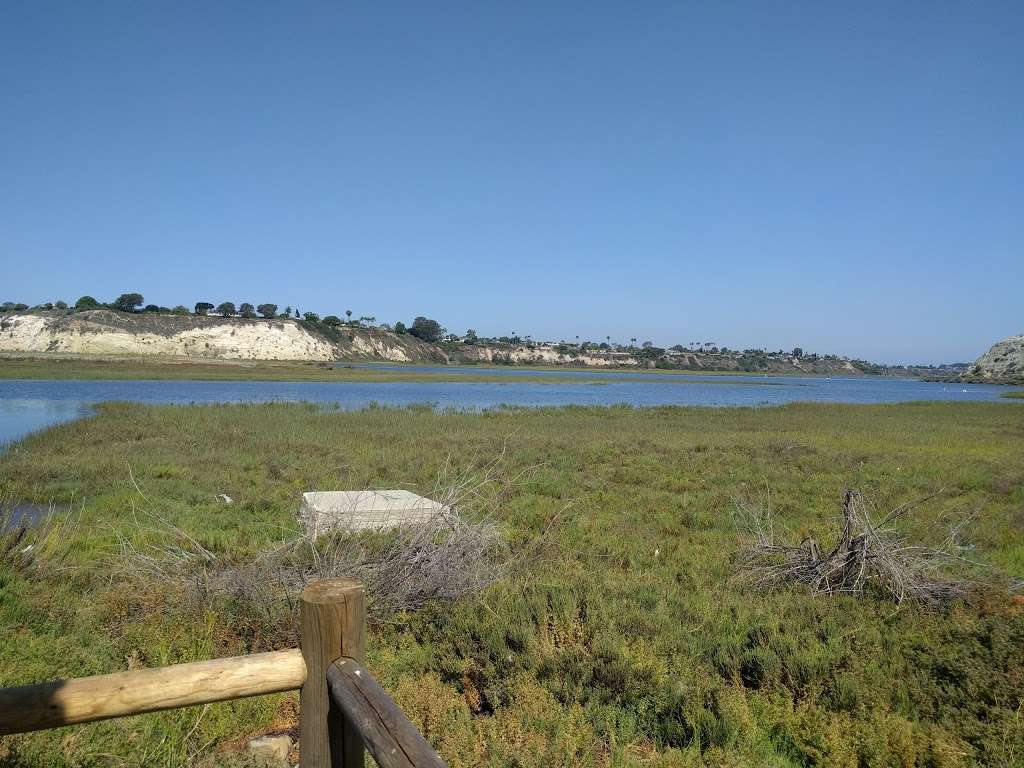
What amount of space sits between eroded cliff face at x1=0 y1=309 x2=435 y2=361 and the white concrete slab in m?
106

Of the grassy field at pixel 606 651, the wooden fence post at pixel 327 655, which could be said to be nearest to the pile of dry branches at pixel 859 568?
the grassy field at pixel 606 651

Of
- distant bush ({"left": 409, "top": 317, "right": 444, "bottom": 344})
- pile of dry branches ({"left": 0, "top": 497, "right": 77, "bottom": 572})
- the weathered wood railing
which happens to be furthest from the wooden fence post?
distant bush ({"left": 409, "top": 317, "right": 444, "bottom": 344})

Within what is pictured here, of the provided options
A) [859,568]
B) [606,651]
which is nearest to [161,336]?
[859,568]

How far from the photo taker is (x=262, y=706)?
4.91 meters

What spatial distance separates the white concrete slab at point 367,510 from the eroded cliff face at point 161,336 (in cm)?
10569

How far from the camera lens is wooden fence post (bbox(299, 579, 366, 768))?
2.65m

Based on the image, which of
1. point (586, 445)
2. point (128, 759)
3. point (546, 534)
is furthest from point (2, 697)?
point (586, 445)

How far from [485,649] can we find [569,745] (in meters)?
1.64

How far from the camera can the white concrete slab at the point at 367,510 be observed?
27.3ft

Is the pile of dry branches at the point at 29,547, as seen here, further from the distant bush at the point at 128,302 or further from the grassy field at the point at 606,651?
the distant bush at the point at 128,302

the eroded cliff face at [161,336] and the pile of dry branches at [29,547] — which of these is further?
the eroded cliff face at [161,336]

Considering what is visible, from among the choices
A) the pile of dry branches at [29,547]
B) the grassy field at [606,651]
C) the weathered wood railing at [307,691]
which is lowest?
the grassy field at [606,651]

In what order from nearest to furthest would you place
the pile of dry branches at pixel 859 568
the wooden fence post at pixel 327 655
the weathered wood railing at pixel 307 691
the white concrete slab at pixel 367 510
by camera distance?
the weathered wood railing at pixel 307 691
the wooden fence post at pixel 327 655
the pile of dry branches at pixel 859 568
the white concrete slab at pixel 367 510

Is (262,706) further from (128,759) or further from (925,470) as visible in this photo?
(925,470)
